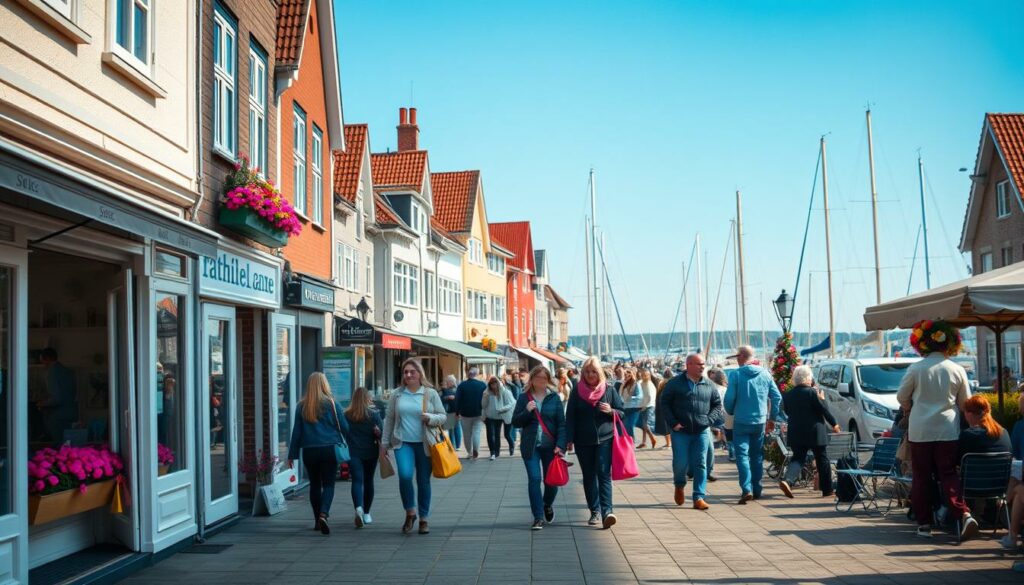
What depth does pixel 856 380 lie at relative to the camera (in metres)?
19.9

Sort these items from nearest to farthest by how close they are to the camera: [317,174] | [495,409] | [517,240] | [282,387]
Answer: [282,387], [317,174], [495,409], [517,240]

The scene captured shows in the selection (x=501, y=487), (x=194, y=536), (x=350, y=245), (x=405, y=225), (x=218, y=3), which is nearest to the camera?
(x=194, y=536)

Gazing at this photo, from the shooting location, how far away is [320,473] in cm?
1136

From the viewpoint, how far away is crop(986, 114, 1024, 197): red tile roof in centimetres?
3222

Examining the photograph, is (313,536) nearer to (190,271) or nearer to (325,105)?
(190,271)

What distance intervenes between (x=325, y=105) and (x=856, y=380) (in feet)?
37.1

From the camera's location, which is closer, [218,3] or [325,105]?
[218,3]

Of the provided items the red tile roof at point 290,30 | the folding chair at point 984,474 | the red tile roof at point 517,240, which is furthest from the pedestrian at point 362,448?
the red tile roof at point 517,240

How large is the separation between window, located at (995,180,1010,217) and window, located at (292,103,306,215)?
26120mm

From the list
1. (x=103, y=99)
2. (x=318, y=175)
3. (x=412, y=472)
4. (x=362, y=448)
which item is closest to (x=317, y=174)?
(x=318, y=175)

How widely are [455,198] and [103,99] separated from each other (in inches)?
1569

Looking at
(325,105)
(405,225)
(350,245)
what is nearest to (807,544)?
(325,105)

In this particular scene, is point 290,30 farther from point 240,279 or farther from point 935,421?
point 935,421

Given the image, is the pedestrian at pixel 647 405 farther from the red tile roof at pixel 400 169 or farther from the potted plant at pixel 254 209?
the red tile roof at pixel 400 169
